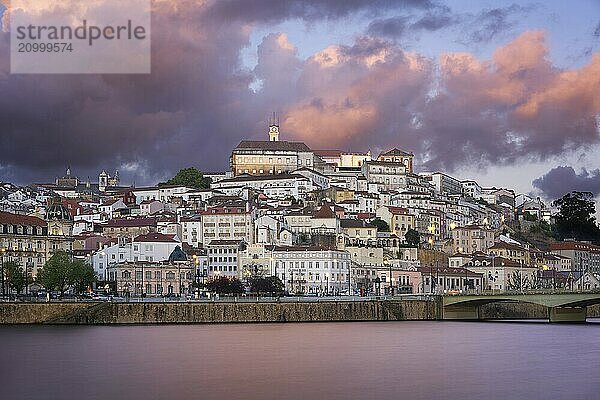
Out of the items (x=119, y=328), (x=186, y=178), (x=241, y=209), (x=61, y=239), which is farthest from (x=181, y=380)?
(x=186, y=178)

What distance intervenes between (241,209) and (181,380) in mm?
56354

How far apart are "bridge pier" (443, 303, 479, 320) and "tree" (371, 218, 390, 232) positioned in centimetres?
2992

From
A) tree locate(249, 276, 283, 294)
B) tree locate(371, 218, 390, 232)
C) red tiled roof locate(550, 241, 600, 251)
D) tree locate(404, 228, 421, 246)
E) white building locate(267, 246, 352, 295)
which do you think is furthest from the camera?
red tiled roof locate(550, 241, 600, 251)

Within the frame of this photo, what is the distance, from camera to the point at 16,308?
5288 cm

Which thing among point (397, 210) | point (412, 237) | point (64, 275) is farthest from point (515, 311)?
point (397, 210)

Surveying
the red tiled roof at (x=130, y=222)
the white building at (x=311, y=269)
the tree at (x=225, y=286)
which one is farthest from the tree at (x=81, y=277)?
the red tiled roof at (x=130, y=222)

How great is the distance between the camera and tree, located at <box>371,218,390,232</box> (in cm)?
9168

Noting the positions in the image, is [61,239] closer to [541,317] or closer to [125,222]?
[125,222]

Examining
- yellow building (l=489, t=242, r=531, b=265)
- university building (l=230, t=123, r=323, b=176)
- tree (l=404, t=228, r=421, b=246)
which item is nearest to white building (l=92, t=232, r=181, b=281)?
tree (l=404, t=228, r=421, b=246)

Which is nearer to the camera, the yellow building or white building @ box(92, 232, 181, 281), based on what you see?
white building @ box(92, 232, 181, 281)

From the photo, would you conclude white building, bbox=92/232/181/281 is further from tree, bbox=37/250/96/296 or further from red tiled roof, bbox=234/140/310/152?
red tiled roof, bbox=234/140/310/152

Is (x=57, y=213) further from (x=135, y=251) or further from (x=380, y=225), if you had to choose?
(x=380, y=225)

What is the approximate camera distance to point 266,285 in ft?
221

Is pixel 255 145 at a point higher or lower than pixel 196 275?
higher
